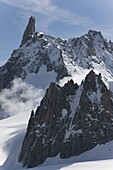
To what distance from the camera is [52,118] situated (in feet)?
347

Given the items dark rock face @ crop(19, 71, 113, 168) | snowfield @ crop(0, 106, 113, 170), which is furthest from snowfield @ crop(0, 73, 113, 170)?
dark rock face @ crop(19, 71, 113, 168)

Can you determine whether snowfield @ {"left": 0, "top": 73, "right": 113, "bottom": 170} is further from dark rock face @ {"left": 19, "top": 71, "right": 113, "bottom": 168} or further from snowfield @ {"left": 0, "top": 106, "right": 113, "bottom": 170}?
dark rock face @ {"left": 19, "top": 71, "right": 113, "bottom": 168}

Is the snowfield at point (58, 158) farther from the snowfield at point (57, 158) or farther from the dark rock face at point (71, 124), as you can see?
the dark rock face at point (71, 124)

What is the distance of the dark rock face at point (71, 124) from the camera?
99062 mm

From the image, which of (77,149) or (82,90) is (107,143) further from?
(82,90)

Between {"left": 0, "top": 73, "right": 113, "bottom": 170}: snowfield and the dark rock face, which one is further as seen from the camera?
the dark rock face

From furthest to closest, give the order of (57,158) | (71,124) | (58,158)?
(71,124), (57,158), (58,158)

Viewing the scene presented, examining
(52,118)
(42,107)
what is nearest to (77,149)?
(52,118)

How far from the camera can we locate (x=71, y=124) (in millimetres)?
101875

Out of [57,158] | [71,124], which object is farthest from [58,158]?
[71,124]

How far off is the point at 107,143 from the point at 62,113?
1401cm

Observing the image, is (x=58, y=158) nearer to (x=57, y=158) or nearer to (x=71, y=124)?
(x=57, y=158)

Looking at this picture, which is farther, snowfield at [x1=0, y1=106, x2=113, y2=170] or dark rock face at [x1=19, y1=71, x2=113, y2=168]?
dark rock face at [x1=19, y1=71, x2=113, y2=168]

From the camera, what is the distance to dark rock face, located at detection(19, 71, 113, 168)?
99.1 meters
